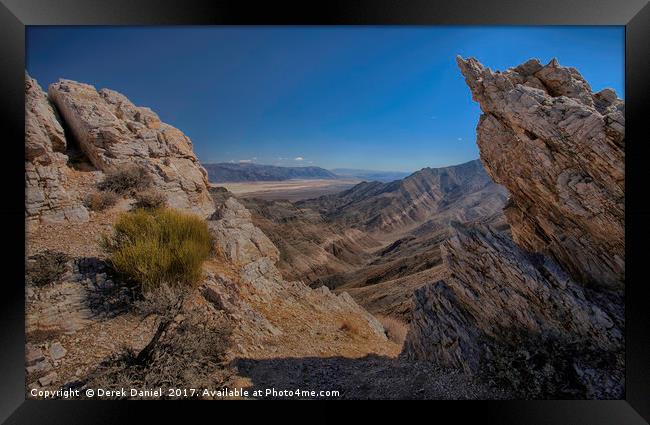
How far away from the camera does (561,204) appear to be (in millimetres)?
3895

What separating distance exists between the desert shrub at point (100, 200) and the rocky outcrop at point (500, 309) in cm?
549

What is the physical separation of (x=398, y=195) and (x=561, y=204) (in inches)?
1992

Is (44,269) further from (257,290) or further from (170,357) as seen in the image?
(257,290)

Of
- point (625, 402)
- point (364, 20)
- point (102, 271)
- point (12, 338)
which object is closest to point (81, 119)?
point (102, 271)

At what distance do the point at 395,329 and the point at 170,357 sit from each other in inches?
256

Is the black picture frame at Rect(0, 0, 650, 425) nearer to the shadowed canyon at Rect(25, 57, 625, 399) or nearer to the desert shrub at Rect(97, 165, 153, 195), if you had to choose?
the shadowed canyon at Rect(25, 57, 625, 399)

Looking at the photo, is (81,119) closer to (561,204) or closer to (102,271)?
(102,271)

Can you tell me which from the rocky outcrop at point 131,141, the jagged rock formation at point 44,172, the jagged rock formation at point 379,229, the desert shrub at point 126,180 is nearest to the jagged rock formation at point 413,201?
the jagged rock formation at point 379,229

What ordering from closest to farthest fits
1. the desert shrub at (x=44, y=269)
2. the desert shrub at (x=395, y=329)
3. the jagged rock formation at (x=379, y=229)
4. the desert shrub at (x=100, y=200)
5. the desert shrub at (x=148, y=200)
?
the desert shrub at (x=44, y=269) → the desert shrub at (x=100, y=200) → the desert shrub at (x=148, y=200) → the desert shrub at (x=395, y=329) → the jagged rock formation at (x=379, y=229)

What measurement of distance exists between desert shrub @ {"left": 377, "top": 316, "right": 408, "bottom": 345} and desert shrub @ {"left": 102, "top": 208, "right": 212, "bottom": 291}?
481 centimetres

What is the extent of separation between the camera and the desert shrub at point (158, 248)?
376 cm

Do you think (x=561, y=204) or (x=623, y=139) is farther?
(x=561, y=204)

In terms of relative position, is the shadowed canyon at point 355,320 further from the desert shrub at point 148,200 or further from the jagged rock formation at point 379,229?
the jagged rock formation at point 379,229

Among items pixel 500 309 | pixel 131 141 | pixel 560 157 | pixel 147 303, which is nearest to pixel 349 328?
pixel 500 309
